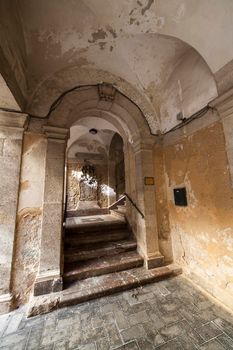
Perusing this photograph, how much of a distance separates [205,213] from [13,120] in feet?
11.2

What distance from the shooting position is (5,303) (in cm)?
199

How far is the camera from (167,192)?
131 inches

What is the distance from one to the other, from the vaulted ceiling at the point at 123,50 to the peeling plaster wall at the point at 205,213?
2.34 feet

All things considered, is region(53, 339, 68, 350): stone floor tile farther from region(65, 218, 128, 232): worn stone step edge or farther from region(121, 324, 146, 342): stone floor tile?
region(65, 218, 128, 232): worn stone step edge

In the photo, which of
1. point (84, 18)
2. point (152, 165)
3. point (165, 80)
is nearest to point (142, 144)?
point (152, 165)

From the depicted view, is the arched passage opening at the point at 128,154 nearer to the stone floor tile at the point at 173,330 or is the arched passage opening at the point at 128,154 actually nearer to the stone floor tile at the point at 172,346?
the stone floor tile at the point at 173,330

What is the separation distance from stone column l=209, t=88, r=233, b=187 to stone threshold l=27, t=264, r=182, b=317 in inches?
82.8

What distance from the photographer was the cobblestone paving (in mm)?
1541

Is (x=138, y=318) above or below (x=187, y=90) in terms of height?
below

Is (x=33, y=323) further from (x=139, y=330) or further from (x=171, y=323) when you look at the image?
(x=171, y=323)

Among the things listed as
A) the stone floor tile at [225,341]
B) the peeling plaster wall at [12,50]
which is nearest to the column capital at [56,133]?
the peeling plaster wall at [12,50]

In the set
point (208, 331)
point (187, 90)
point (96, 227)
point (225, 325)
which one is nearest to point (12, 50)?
point (187, 90)

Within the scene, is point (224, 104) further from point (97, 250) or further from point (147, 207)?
point (97, 250)

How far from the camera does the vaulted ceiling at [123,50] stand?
1924 millimetres
